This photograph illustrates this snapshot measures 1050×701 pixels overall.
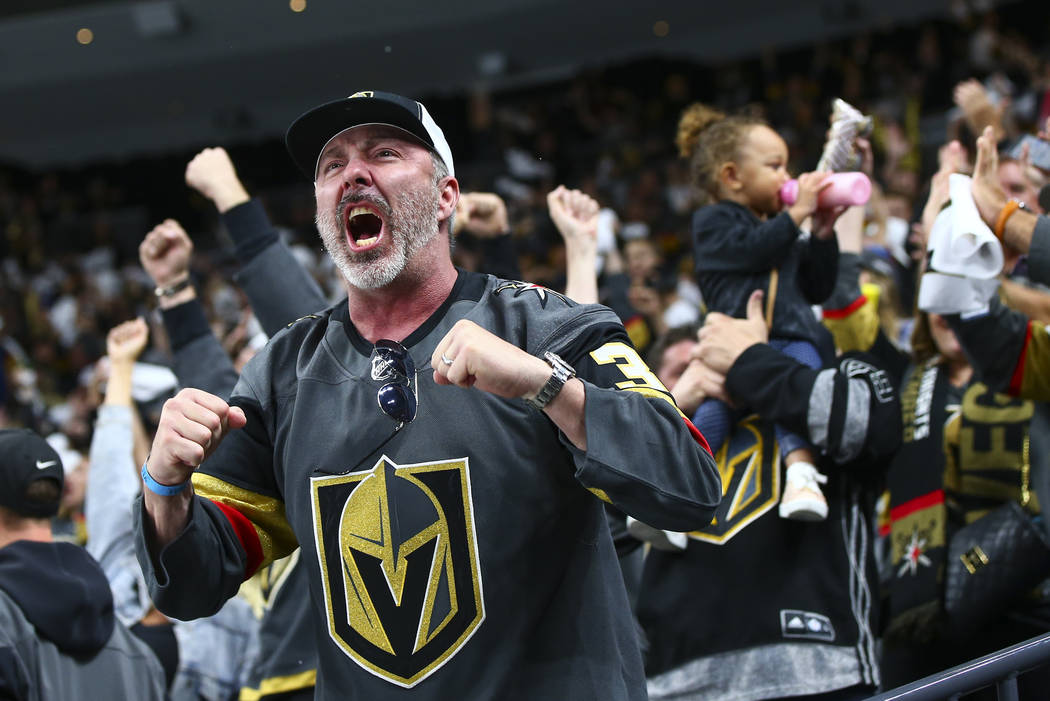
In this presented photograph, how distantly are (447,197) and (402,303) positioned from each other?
0.22 metres

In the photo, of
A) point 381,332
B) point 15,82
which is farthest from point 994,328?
point 15,82

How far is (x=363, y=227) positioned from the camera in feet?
6.84

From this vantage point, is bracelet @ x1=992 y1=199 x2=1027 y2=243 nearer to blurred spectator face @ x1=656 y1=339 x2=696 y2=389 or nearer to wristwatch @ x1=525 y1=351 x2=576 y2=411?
blurred spectator face @ x1=656 y1=339 x2=696 y2=389

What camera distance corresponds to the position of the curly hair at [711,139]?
318cm

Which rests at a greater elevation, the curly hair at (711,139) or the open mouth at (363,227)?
the curly hair at (711,139)

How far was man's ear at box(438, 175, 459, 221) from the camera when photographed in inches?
82.4

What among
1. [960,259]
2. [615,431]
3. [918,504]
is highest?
[960,259]

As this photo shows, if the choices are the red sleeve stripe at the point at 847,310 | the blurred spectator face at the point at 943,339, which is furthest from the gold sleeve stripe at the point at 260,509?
the blurred spectator face at the point at 943,339

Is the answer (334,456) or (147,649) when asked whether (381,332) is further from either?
(147,649)

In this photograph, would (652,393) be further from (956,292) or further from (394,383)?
(956,292)

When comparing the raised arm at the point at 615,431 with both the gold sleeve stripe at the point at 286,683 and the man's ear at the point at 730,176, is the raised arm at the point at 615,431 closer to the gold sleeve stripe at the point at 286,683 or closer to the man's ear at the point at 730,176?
the gold sleeve stripe at the point at 286,683

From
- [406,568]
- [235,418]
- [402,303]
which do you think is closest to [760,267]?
[402,303]

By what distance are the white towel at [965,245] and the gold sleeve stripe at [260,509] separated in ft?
5.40

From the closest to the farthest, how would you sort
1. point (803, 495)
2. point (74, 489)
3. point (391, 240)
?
1. point (391, 240)
2. point (803, 495)
3. point (74, 489)
